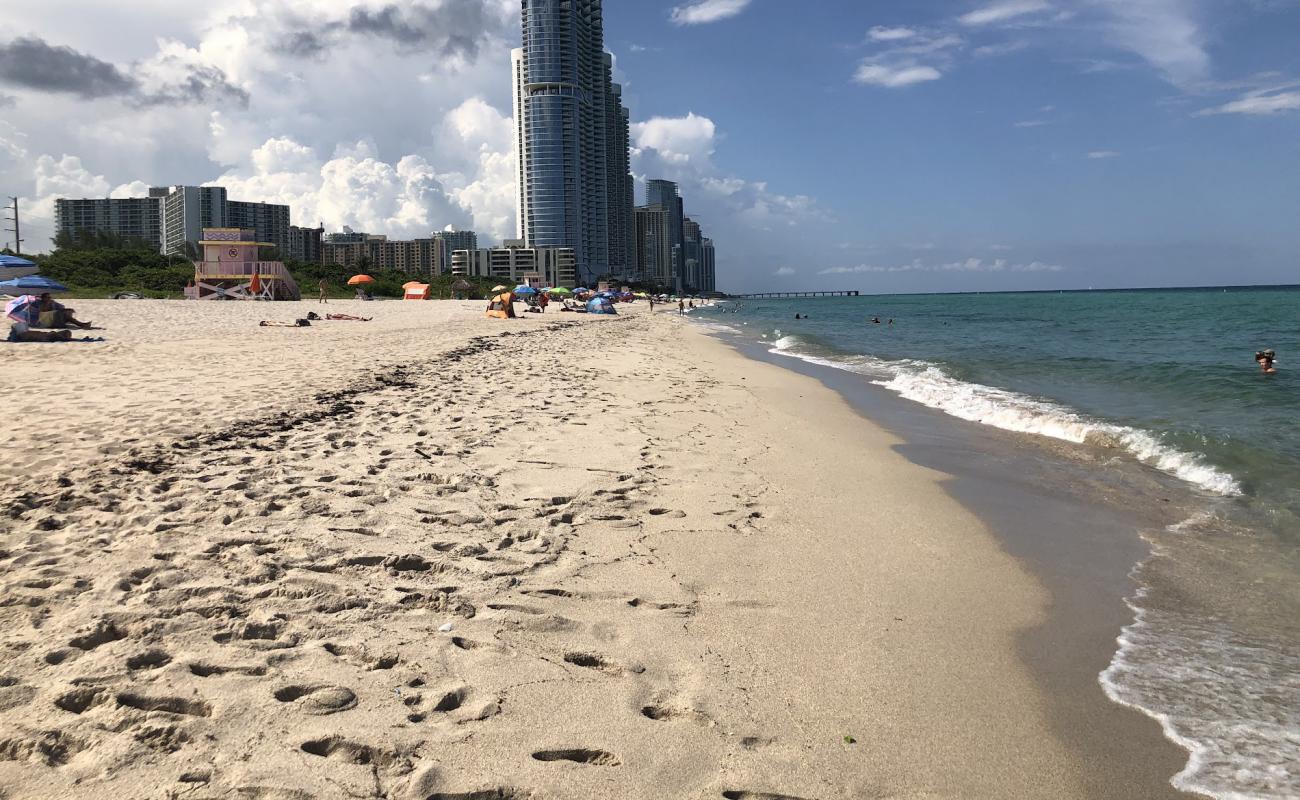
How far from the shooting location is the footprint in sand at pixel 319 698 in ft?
8.52

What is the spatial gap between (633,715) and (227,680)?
149cm

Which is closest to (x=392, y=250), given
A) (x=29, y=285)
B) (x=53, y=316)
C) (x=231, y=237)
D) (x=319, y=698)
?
Result: (x=231, y=237)

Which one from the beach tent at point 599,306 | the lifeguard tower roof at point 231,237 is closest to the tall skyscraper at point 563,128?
the beach tent at point 599,306

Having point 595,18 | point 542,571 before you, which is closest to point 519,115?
point 595,18

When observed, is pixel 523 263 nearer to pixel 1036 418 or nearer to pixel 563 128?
pixel 563 128

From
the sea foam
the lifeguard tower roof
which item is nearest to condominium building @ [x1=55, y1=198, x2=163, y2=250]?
the lifeguard tower roof

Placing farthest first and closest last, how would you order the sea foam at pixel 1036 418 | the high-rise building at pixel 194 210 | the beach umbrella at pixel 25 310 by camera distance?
the high-rise building at pixel 194 210
the beach umbrella at pixel 25 310
the sea foam at pixel 1036 418

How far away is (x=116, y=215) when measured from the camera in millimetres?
113000

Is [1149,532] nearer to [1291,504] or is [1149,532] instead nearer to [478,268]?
[1291,504]

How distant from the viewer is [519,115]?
140 meters

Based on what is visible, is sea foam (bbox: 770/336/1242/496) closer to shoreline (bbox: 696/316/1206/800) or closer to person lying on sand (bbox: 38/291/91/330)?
shoreline (bbox: 696/316/1206/800)

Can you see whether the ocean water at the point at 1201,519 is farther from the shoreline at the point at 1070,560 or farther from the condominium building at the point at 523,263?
the condominium building at the point at 523,263

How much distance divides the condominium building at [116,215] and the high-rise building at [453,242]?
178 ft

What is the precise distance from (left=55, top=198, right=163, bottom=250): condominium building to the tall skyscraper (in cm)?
5921
